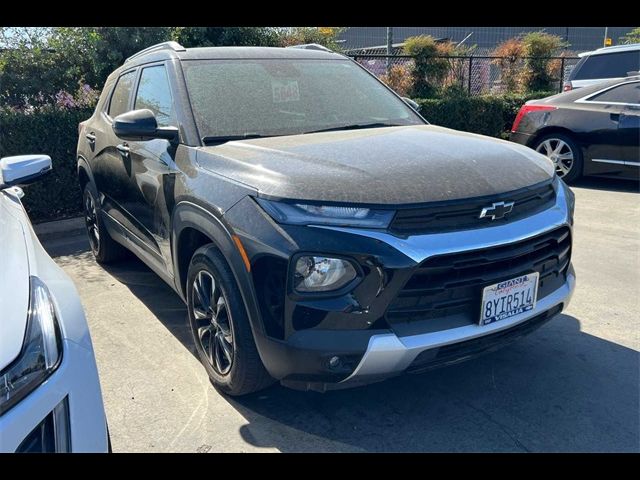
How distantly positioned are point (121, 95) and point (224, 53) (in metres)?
1.20

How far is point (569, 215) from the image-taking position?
9.85 ft

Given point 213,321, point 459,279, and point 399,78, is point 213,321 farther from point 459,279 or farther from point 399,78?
point 399,78

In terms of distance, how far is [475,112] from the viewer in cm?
1076

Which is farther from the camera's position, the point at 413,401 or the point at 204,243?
the point at 204,243

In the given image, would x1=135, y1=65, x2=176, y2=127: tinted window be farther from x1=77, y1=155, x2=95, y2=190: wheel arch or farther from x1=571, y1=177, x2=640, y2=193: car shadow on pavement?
x1=571, y1=177, x2=640, y2=193: car shadow on pavement

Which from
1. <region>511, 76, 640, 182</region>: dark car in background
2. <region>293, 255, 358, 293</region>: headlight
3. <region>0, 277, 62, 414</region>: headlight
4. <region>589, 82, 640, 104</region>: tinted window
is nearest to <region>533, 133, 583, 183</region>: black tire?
<region>511, 76, 640, 182</region>: dark car in background

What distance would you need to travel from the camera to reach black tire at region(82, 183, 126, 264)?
5.05m

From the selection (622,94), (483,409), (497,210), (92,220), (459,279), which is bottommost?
(483,409)

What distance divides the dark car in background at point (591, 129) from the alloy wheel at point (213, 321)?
6.39 metres

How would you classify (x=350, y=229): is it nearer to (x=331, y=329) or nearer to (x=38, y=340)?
(x=331, y=329)

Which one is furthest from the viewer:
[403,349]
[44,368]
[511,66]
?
[511,66]

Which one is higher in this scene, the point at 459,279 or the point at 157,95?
the point at 157,95

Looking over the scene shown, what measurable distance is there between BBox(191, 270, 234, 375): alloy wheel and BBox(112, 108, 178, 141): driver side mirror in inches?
33.5

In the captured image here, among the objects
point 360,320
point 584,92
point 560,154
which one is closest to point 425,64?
point 584,92
